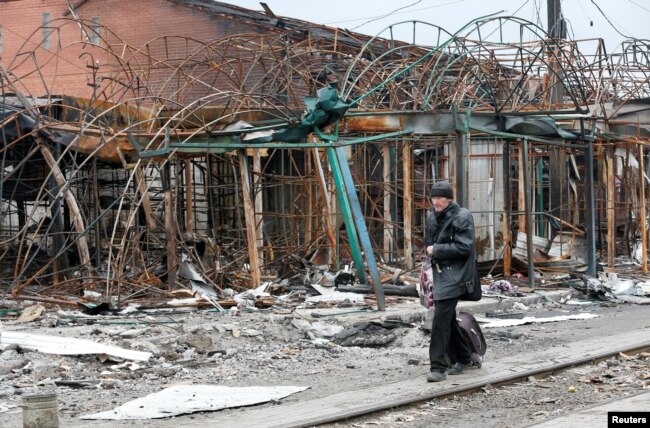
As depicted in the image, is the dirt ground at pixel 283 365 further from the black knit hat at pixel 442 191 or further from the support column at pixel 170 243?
the support column at pixel 170 243

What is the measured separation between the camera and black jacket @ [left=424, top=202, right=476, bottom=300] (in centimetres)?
1043

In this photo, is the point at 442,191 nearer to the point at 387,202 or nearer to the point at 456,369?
the point at 456,369

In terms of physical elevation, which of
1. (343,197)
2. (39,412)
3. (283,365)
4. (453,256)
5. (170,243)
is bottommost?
(283,365)

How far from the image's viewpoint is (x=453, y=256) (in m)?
10.4

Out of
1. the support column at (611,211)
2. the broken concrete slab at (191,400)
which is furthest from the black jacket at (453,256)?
the support column at (611,211)

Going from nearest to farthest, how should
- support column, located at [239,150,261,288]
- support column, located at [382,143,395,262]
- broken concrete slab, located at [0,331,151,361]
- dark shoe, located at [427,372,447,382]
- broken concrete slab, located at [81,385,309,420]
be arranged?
broken concrete slab, located at [81,385,309,420]
dark shoe, located at [427,372,447,382]
broken concrete slab, located at [0,331,151,361]
support column, located at [239,150,261,288]
support column, located at [382,143,395,262]

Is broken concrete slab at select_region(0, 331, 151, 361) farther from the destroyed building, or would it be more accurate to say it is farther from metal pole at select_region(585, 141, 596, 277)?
metal pole at select_region(585, 141, 596, 277)

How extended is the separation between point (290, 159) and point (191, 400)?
15.0 metres

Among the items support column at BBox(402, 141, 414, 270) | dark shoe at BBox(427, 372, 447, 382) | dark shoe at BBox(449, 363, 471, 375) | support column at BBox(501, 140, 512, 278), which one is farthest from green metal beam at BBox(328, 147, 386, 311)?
support column at BBox(402, 141, 414, 270)

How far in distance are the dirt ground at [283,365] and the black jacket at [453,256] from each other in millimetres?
1019

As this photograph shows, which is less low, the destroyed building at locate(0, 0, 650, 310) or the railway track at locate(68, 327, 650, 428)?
the destroyed building at locate(0, 0, 650, 310)

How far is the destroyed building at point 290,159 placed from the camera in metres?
17.2

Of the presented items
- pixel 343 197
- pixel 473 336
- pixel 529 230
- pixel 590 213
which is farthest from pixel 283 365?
pixel 590 213

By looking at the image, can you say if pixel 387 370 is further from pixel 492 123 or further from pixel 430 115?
pixel 492 123
